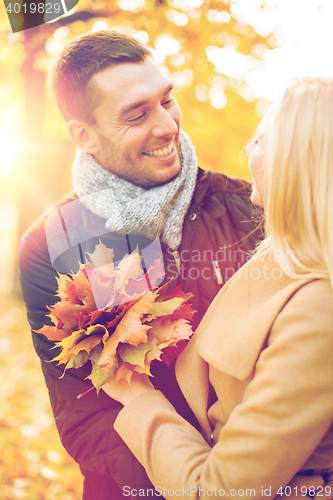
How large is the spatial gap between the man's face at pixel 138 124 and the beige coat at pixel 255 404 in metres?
0.90

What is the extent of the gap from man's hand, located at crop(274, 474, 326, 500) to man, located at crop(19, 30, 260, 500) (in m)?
0.62

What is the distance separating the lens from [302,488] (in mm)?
1214

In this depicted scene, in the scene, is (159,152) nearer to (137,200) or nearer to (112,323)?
(137,200)

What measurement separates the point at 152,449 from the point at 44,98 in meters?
5.30

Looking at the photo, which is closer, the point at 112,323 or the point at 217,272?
the point at 112,323

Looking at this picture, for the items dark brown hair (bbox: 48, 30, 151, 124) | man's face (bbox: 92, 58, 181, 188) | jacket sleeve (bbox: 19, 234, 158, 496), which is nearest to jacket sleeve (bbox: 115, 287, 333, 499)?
jacket sleeve (bbox: 19, 234, 158, 496)

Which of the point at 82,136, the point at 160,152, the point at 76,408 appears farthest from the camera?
the point at 82,136

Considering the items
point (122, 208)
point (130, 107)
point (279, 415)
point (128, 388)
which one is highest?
point (130, 107)

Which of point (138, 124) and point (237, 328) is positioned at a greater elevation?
point (138, 124)

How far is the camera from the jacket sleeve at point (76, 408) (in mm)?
1579

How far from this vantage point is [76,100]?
210 centimetres

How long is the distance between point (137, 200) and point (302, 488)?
4.81 ft

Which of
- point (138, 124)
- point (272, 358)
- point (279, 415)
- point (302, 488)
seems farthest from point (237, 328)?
point (138, 124)

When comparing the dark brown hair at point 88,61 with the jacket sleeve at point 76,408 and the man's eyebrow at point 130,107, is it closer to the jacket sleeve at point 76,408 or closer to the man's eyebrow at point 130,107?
the man's eyebrow at point 130,107
